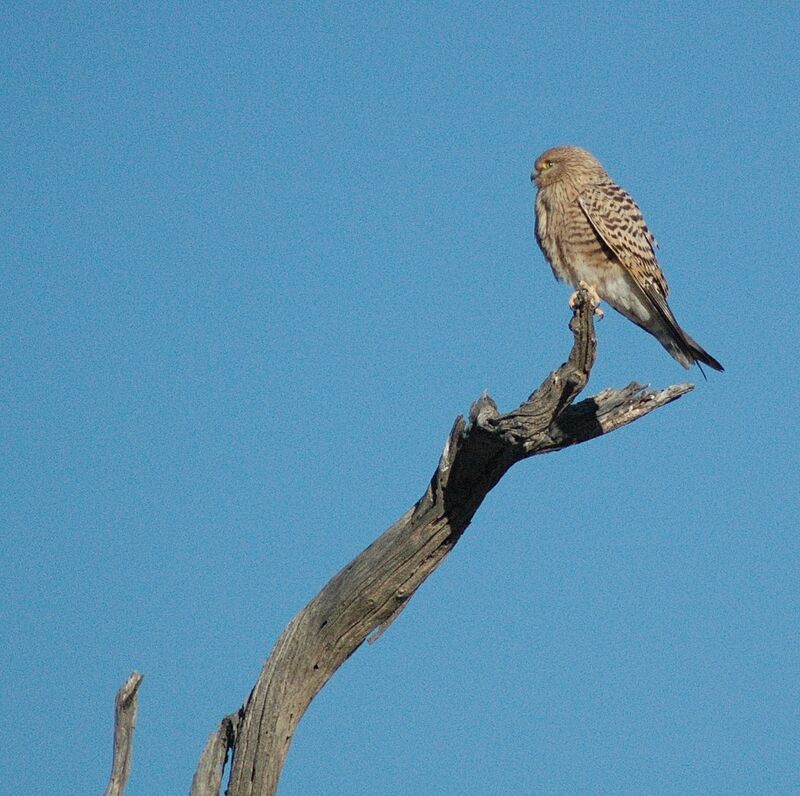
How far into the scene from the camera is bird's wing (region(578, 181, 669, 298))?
268 inches

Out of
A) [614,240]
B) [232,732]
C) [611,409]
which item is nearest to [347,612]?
[232,732]

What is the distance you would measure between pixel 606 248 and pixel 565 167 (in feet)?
2.29

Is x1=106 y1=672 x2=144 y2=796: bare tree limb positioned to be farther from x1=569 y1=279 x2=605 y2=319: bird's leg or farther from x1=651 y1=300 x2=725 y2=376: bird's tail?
x1=651 y1=300 x2=725 y2=376: bird's tail

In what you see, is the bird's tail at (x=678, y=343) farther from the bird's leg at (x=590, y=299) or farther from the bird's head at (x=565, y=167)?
the bird's head at (x=565, y=167)

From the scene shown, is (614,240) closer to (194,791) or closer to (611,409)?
(611,409)

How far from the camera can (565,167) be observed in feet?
23.7

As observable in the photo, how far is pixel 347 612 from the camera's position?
4.84 meters

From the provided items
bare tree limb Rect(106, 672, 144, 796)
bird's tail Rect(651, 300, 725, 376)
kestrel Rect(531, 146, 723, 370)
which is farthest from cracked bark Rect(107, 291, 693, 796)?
kestrel Rect(531, 146, 723, 370)

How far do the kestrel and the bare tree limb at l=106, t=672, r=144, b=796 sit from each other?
3618mm

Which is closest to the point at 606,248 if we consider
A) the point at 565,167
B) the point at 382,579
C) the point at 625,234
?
A: the point at 625,234

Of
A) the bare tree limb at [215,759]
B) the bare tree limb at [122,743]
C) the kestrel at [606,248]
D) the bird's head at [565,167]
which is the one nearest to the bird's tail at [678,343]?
the kestrel at [606,248]

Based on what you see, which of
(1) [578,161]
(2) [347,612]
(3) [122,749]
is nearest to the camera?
(3) [122,749]

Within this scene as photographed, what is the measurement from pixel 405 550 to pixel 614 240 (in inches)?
110

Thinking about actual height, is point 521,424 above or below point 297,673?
above
